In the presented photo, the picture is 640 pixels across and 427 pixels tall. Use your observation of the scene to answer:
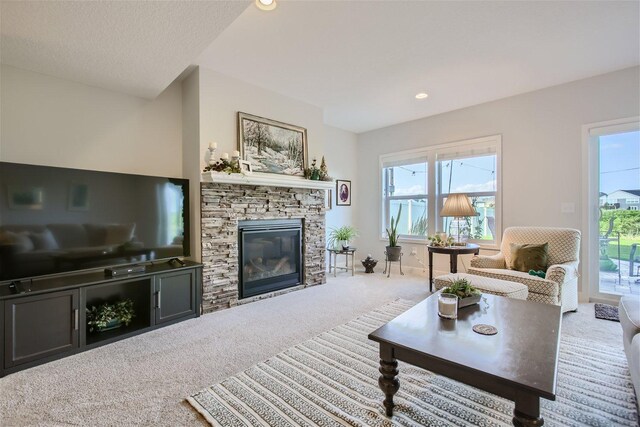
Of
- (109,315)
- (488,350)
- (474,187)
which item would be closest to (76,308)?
(109,315)

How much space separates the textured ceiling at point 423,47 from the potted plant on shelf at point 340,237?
2.17 metres

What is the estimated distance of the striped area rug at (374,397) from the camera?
5.03ft

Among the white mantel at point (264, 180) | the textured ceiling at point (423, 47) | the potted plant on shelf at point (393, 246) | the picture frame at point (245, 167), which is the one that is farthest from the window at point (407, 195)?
the picture frame at point (245, 167)

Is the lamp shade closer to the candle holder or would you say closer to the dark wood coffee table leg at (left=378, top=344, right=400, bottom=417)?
the candle holder

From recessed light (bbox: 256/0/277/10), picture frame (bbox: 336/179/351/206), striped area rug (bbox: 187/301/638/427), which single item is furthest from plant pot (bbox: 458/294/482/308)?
picture frame (bbox: 336/179/351/206)

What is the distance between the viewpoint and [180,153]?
11.6 feet

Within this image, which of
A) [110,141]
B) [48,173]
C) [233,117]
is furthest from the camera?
[233,117]

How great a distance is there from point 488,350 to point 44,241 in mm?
3097

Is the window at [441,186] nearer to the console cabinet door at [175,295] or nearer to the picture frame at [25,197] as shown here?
the console cabinet door at [175,295]

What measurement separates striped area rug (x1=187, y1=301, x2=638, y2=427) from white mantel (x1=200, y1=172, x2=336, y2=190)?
1.84 metres

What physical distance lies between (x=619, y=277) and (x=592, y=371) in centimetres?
226

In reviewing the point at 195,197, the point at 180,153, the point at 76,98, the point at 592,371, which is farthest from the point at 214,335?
the point at 592,371

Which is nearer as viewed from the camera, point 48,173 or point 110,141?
point 48,173

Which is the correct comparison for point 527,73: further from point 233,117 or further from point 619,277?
point 233,117
